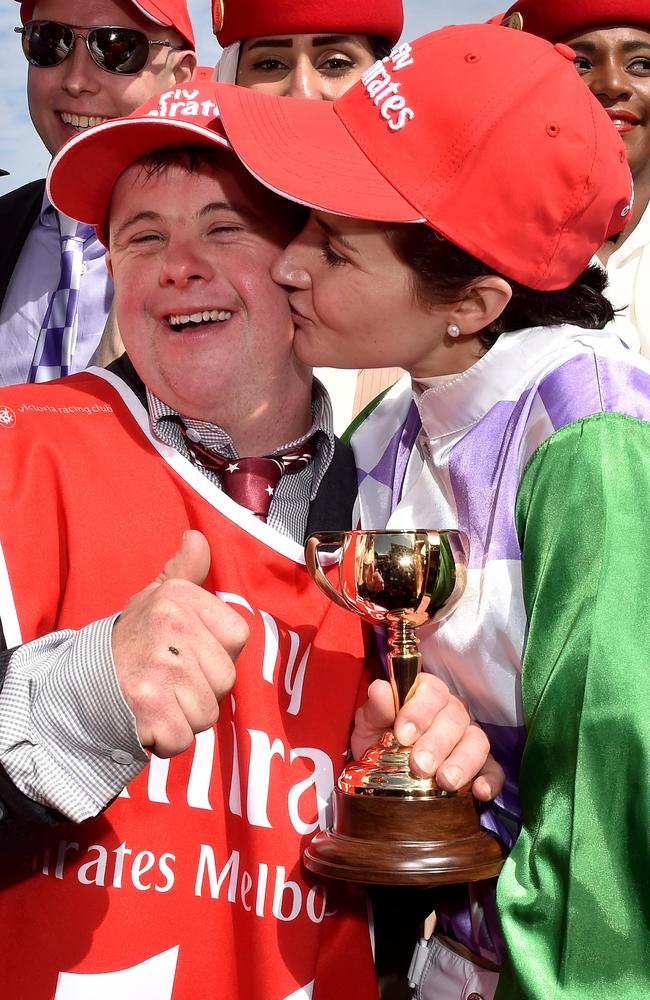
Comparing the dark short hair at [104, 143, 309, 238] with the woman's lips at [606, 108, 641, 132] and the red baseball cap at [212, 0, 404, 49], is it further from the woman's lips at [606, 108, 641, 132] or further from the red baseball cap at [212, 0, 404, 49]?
the woman's lips at [606, 108, 641, 132]

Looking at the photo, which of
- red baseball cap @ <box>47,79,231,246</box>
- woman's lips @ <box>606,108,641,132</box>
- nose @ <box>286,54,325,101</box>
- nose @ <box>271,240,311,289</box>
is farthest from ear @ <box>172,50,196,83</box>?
nose @ <box>271,240,311,289</box>

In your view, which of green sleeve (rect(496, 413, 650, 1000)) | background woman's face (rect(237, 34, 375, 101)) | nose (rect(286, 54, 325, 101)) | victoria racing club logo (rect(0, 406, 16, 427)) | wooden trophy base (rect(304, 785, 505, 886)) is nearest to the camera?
green sleeve (rect(496, 413, 650, 1000))

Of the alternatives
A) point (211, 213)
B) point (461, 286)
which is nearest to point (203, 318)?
point (211, 213)

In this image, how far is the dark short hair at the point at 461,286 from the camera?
2336 millimetres

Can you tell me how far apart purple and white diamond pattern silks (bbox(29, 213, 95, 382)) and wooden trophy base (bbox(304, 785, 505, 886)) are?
2590 mm

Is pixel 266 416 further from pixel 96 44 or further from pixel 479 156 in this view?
pixel 96 44

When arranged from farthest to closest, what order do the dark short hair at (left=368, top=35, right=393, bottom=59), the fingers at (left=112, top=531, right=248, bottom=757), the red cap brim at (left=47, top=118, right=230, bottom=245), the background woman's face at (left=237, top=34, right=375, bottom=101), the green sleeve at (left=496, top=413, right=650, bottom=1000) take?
1. the dark short hair at (left=368, top=35, right=393, bottom=59)
2. the background woman's face at (left=237, top=34, right=375, bottom=101)
3. the red cap brim at (left=47, top=118, right=230, bottom=245)
4. the green sleeve at (left=496, top=413, right=650, bottom=1000)
5. the fingers at (left=112, top=531, right=248, bottom=757)

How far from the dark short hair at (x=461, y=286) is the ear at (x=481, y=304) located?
0.02m

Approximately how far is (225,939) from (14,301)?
2.96 metres

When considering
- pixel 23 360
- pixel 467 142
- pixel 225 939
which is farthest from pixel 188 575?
pixel 23 360

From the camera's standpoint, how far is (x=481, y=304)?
2.38 metres

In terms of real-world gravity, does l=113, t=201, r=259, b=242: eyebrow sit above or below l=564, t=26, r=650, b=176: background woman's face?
above

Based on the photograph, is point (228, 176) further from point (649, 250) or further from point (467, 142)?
point (649, 250)

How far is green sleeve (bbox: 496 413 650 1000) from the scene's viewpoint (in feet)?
6.03
